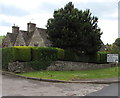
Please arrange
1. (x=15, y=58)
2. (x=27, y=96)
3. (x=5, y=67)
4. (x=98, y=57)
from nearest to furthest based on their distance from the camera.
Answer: (x=27, y=96) < (x=15, y=58) < (x=5, y=67) < (x=98, y=57)

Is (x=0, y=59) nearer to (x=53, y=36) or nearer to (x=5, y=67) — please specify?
(x=5, y=67)

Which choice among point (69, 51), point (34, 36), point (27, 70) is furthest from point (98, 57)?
point (27, 70)

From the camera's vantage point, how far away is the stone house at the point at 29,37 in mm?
29875

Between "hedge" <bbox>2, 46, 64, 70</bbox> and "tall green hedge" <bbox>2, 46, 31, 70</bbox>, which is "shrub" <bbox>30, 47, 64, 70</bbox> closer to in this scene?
"hedge" <bbox>2, 46, 64, 70</bbox>

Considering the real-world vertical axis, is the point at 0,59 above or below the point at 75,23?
below

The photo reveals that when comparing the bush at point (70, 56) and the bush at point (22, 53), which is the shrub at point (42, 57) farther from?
the bush at point (70, 56)

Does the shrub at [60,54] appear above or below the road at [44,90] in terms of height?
above

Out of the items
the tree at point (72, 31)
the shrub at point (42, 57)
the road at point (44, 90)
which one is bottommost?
the road at point (44, 90)

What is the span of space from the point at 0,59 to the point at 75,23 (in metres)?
10.2

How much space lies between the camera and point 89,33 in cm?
2469

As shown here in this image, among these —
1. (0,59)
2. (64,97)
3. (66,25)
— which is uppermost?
(66,25)

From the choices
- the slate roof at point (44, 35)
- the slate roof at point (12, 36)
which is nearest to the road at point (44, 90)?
the slate roof at point (44, 35)

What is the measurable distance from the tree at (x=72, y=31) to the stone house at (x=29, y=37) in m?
5.02

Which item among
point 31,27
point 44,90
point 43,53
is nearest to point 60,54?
point 43,53
